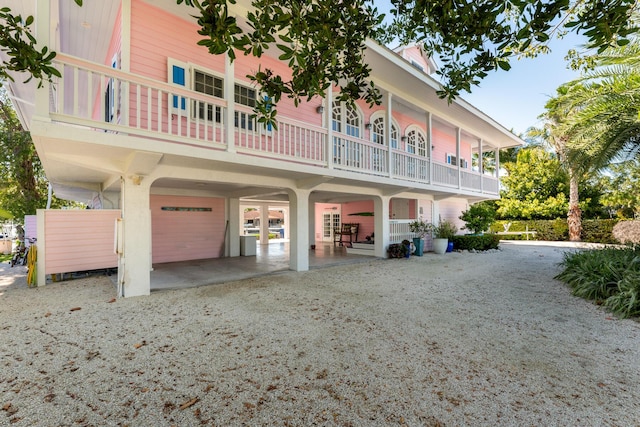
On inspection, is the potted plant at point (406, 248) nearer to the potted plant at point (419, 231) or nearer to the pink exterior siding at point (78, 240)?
the potted plant at point (419, 231)

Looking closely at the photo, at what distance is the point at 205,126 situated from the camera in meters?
5.40

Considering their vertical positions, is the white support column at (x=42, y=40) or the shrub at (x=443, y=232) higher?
the white support column at (x=42, y=40)

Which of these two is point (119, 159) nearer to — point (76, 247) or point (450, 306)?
point (76, 247)

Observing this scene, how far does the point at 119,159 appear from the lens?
544 cm

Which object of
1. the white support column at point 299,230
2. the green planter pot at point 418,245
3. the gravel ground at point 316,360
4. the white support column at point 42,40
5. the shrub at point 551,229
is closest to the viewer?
the gravel ground at point 316,360

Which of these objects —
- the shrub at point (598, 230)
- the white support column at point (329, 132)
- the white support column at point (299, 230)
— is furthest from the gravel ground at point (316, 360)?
the shrub at point (598, 230)

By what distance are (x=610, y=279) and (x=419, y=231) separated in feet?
23.2

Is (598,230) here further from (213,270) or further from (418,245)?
(213,270)

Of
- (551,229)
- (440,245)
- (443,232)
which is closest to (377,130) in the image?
(443,232)

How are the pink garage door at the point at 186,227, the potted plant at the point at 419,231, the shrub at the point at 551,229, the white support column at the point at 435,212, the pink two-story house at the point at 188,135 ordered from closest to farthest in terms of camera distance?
the pink two-story house at the point at 188,135
the pink garage door at the point at 186,227
the potted plant at the point at 419,231
the white support column at the point at 435,212
the shrub at the point at 551,229

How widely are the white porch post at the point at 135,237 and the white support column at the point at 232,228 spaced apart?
5.52m

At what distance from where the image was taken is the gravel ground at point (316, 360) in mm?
2330

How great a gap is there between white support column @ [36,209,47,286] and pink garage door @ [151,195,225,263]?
9.96 ft

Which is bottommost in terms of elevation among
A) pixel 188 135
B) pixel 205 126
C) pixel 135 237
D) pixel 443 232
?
pixel 443 232
